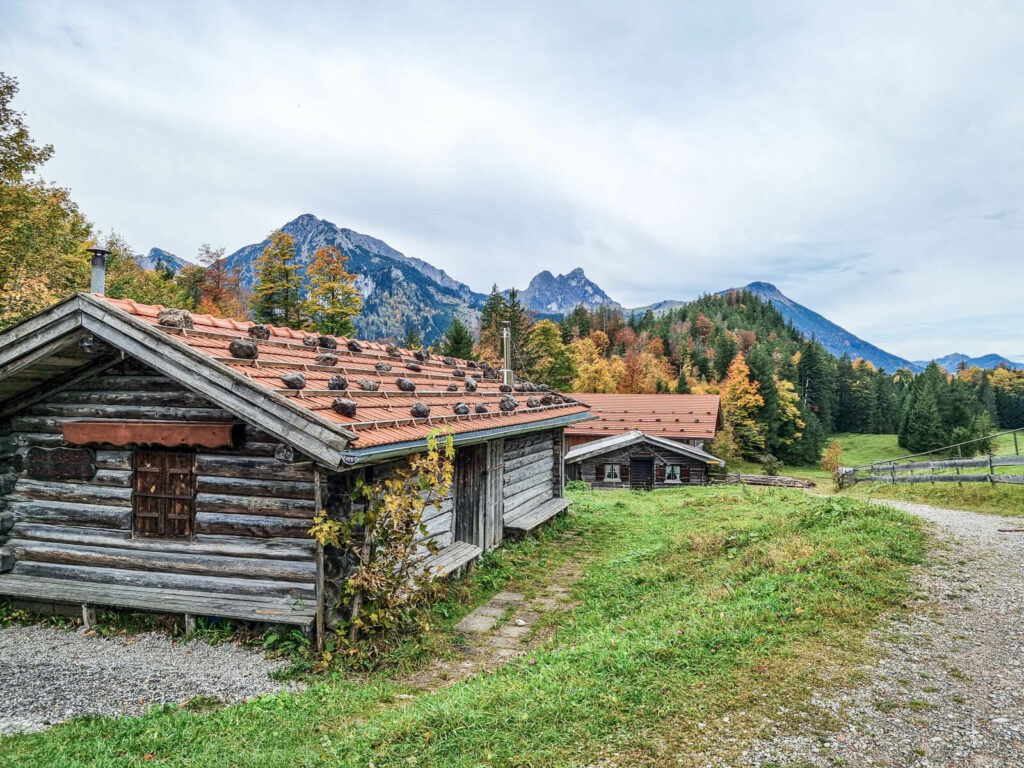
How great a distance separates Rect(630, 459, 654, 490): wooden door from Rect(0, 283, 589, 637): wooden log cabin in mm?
22981

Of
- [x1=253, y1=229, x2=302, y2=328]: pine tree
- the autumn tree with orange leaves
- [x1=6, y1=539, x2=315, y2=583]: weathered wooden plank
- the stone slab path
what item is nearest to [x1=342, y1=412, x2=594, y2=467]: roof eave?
[x1=6, y1=539, x2=315, y2=583]: weathered wooden plank

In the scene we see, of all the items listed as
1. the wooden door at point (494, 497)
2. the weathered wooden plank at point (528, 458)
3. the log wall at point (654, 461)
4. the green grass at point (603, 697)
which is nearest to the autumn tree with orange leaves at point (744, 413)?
the log wall at point (654, 461)

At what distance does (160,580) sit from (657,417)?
32245 millimetres

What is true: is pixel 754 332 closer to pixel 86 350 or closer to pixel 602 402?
pixel 602 402

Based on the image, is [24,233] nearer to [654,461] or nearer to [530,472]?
[530,472]

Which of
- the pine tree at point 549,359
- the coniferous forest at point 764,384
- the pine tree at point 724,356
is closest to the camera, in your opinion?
the pine tree at point 549,359

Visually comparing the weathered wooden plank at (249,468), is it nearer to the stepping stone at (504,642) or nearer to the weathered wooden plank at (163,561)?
the weathered wooden plank at (163,561)

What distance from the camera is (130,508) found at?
7.44 metres

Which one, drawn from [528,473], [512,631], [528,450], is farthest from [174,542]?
[528,473]

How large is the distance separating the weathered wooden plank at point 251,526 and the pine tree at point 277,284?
3542 centimetres

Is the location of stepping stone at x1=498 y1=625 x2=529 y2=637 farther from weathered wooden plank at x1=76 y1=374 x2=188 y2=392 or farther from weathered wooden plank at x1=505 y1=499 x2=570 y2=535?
weathered wooden plank at x1=76 y1=374 x2=188 y2=392

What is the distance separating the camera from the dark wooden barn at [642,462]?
29.9 meters

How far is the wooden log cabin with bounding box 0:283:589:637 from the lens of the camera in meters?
6.41

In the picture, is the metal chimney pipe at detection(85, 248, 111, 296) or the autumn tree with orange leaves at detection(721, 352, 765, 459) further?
the autumn tree with orange leaves at detection(721, 352, 765, 459)
